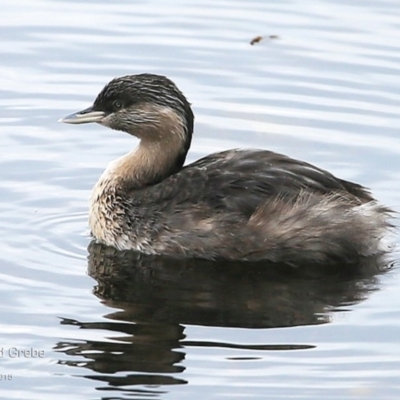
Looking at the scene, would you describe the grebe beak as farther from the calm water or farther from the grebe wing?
the grebe wing

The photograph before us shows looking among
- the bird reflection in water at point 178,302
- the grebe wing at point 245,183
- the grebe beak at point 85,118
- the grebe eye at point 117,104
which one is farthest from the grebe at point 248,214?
the grebe beak at point 85,118

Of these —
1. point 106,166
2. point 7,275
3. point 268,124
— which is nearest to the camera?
point 7,275

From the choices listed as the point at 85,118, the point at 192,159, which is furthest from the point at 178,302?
the point at 192,159

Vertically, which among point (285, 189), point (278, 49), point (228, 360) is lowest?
point (228, 360)

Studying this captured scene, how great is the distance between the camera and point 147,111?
11070mm

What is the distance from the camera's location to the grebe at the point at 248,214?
34.1 ft

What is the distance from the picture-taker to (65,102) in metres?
13.3

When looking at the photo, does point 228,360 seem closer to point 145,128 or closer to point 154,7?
point 145,128

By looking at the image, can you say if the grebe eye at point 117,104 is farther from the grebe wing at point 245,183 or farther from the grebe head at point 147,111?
the grebe wing at point 245,183

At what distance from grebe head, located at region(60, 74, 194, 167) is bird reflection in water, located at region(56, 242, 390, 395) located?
36.1 inches

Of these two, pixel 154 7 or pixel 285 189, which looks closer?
pixel 285 189

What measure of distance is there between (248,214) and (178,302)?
969 mm

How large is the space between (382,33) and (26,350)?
7026 millimetres

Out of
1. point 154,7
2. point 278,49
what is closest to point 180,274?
point 278,49
